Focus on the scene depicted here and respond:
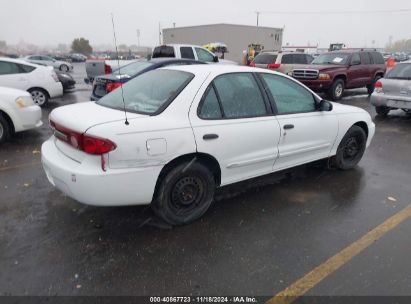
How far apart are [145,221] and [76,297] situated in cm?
117

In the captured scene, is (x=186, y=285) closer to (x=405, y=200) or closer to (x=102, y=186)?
(x=102, y=186)

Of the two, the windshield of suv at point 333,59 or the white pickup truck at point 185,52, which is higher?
the white pickup truck at point 185,52

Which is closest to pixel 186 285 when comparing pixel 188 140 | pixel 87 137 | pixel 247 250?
pixel 247 250

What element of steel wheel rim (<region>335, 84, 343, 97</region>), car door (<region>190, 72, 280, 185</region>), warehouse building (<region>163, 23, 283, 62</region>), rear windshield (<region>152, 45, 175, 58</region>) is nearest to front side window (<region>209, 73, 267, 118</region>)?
car door (<region>190, 72, 280, 185</region>)

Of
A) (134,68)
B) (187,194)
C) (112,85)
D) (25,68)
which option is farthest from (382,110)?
(25,68)

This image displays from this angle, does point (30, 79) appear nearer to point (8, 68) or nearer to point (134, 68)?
point (8, 68)

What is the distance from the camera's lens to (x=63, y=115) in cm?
334

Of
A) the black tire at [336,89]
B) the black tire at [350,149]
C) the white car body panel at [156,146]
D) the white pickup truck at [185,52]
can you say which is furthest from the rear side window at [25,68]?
the black tire at [336,89]

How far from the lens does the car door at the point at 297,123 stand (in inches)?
157

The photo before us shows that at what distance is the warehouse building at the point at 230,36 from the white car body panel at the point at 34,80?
26568 millimetres

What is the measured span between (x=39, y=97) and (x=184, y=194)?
8.16 m

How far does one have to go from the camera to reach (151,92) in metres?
3.59

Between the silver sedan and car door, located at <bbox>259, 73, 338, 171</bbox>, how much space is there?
4921mm

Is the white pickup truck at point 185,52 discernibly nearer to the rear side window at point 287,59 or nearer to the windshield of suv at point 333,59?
the rear side window at point 287,59
